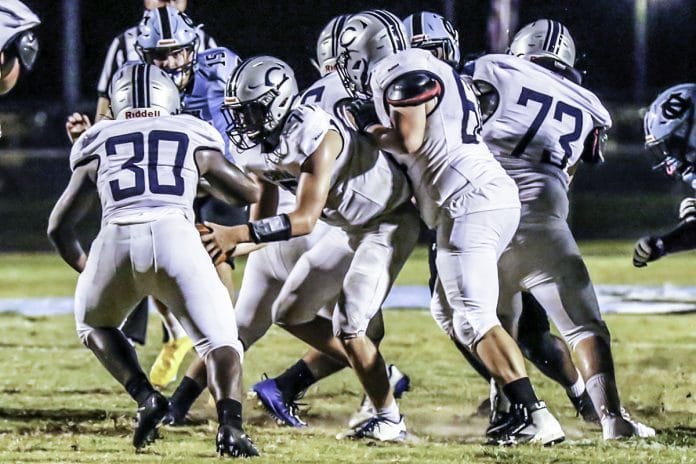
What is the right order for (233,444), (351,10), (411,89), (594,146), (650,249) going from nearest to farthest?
(233,444), (411,89), (650,249), (594,146), (351,10)

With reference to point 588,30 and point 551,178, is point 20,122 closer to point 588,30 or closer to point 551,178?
point 588,30

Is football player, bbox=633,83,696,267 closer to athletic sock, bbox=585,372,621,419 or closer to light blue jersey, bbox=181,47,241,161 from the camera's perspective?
athletic sock, bbox=585,372,621,419

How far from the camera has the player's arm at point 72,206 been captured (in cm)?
518

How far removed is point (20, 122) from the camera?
20.1 m

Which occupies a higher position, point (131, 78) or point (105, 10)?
point (131, 78)

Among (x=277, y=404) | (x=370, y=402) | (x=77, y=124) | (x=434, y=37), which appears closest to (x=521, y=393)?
(x=370, y=402)

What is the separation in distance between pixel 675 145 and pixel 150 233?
215cm

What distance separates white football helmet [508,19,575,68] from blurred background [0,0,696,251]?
8432mm

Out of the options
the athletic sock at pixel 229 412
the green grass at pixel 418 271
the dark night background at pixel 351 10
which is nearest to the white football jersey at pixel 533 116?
the athletic sock at pixel 229 412

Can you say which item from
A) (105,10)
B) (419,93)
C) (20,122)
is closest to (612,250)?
(419,93)

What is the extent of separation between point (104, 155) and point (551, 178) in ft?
5.94

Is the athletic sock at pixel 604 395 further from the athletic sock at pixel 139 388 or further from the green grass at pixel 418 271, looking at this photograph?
the green grass at pixel 418 271

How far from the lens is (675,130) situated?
18.1 ft

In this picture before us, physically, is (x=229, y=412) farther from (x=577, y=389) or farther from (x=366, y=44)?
(x=577, y=389)
